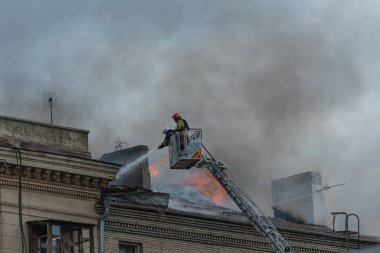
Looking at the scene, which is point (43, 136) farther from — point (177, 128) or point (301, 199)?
point (301, 199)

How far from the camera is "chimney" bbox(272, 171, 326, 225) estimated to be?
2000 inches

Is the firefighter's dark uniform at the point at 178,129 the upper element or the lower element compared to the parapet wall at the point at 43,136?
lower

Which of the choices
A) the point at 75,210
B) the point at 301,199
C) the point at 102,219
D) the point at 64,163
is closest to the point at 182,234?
the point at 102,219

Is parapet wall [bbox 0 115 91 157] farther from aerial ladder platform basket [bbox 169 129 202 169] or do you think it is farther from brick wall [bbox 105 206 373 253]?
aerial ladder platform basket [bbox 169 129 202 169]

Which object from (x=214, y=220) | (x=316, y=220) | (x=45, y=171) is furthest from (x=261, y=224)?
(x=316, y=220)

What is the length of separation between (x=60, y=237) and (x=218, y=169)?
14.3 feet

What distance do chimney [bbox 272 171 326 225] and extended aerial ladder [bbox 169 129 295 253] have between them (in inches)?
383

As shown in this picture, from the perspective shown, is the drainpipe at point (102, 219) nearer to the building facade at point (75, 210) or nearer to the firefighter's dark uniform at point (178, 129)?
the building facade at point (75, 210)

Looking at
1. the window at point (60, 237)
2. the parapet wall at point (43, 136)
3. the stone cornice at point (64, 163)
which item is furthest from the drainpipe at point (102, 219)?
the parapet wall at point (43, 136)

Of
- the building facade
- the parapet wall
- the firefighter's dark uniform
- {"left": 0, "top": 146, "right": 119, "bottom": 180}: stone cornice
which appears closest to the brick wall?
the building facade

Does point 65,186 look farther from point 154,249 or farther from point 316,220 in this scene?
point 316,220

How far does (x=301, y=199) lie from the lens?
51625 mm

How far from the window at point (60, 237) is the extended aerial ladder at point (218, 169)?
2915 mm

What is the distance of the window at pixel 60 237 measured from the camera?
37.5 m
